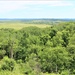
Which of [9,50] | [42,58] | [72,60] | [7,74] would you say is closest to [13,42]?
[9,50]

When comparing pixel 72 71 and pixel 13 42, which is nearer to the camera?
pixel 72 71

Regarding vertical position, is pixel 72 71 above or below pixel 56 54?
below

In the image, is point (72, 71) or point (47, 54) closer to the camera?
point (72, 71)

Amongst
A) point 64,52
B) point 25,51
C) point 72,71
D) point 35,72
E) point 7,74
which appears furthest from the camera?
point 25,51

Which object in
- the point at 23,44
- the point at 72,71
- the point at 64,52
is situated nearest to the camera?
the point at 72,71

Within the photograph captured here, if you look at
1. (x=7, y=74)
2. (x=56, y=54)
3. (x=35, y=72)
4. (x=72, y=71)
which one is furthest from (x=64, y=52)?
(x=7, y=74)

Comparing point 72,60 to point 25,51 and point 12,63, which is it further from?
point 25,51

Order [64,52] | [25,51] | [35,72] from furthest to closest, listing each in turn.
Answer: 1. [25,51]
2. [64,52]
3. [35,72]

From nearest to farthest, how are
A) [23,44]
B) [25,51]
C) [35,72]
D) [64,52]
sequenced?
1. [35,72]
2. [64,52]
3. [25,51]
4. [23,44]

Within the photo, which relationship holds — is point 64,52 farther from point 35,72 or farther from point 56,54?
point 35,72
